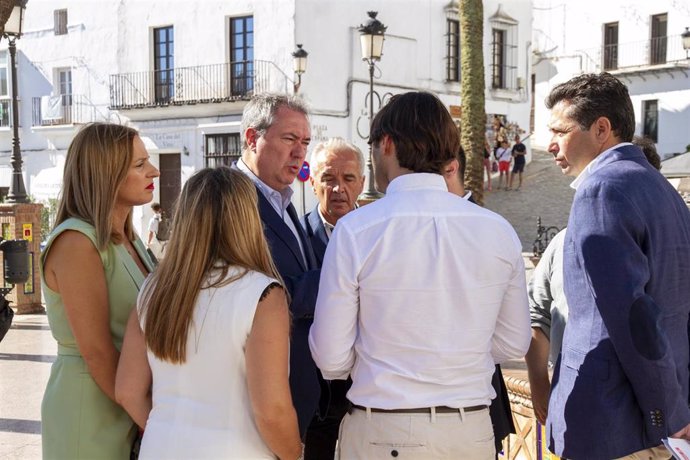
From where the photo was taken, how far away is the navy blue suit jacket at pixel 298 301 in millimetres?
2775

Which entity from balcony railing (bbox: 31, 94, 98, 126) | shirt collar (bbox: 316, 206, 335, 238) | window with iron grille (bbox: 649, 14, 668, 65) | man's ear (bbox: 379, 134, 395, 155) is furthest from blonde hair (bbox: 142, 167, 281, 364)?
window with iron grille (bbox: 649, 14, 668, 65)

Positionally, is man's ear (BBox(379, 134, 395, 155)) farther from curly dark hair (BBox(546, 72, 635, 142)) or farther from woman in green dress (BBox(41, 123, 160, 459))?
woman in green dress (BBox(41, 123, 160, 459))

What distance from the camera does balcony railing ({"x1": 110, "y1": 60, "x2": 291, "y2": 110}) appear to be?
20547mm

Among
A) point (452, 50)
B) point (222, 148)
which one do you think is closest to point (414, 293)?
point (222, 148)

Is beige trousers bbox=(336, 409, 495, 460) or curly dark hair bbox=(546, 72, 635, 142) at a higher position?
curly dark hair bbox=(546, 72, 635, 142)

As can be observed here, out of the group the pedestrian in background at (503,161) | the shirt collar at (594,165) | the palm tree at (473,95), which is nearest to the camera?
the shirt collar at (594,165)

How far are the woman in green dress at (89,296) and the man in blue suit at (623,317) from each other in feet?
4.55

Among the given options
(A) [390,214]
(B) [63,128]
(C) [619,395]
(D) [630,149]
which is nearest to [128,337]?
(A) [390,214]

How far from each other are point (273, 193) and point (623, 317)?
1408 millimetres

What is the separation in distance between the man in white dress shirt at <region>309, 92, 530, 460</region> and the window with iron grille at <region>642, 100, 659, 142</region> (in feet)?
90.9

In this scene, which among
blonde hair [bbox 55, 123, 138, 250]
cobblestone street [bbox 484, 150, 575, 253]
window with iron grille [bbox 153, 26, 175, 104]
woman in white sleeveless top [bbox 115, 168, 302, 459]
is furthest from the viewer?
window with iron grille [bbox 153, 26, 175, 104]

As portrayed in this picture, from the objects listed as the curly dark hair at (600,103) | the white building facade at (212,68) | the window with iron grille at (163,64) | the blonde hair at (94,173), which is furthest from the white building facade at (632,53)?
the blonde hair at (94,173)

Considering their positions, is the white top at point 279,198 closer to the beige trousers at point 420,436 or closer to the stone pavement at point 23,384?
the beige trousers at point 420,436

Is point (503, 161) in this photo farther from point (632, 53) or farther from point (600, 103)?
point (600, 103)
